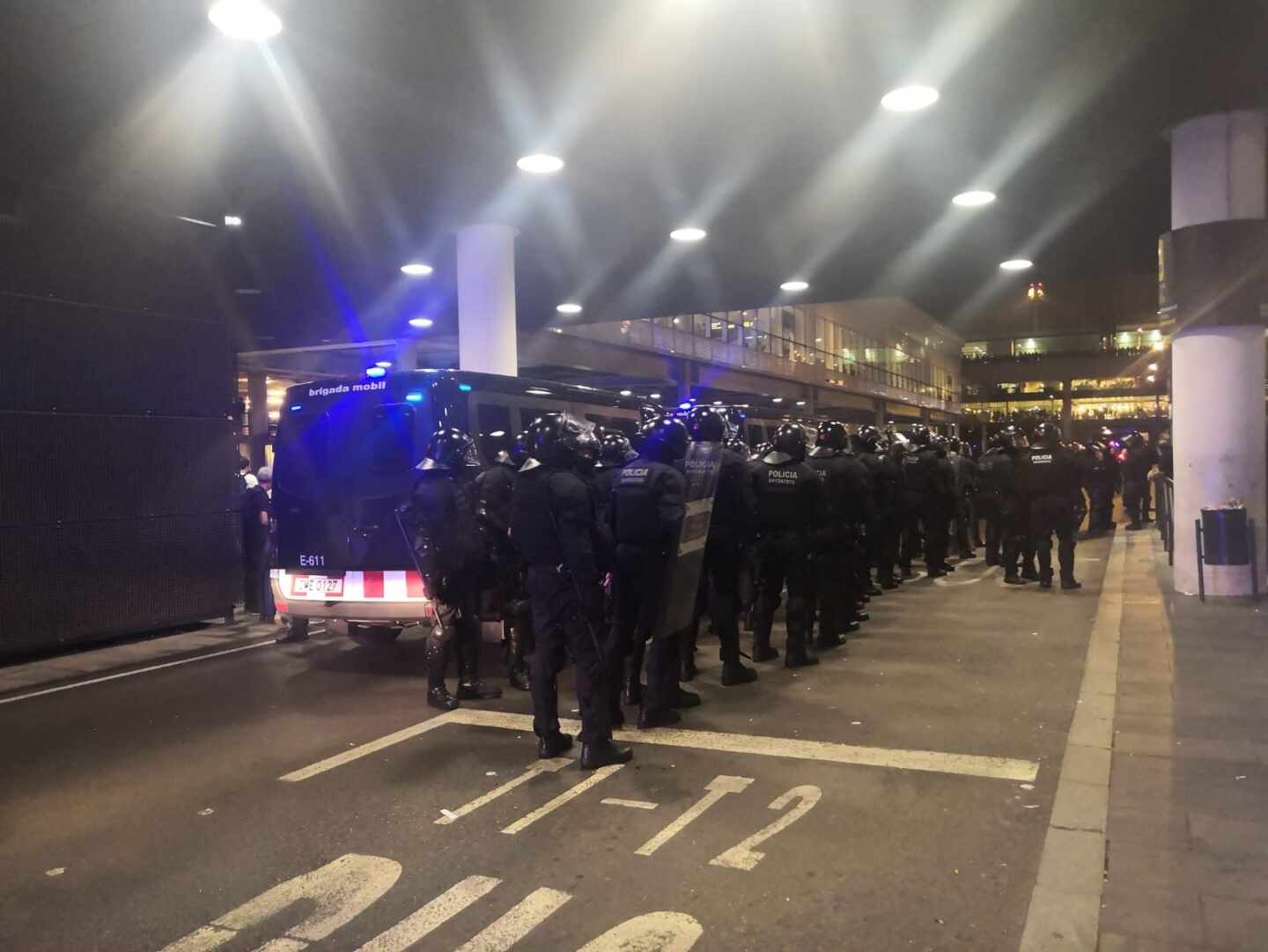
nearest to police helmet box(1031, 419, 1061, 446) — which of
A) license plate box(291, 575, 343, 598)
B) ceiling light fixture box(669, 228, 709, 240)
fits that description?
ceiling light fixture box(669, 228, 709, 240)

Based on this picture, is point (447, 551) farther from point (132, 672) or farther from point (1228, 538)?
point (1228, 538)

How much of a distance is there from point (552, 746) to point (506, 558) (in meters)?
2.12

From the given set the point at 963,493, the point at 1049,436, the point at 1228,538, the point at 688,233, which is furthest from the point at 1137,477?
the point at 688,233

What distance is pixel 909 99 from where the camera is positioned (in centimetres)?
799

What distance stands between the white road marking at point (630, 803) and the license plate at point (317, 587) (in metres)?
4.11

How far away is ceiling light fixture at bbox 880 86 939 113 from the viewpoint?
7.79 metres

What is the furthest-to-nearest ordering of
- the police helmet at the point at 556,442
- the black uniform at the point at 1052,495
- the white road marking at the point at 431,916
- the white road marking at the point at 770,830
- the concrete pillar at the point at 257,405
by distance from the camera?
the concrete pillar at the point at 257,405 < the black uniform at the point at 1052,495 < the police helmet at the point at 556,442 < the white road marking at the point at 770,830 < the white road marking at the point at 431,916

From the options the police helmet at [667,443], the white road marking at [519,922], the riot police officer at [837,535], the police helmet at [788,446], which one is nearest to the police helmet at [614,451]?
the police helmet at [667,443]

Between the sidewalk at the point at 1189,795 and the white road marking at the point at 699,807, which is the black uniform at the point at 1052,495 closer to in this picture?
the sidewalk at the point at 1189,795

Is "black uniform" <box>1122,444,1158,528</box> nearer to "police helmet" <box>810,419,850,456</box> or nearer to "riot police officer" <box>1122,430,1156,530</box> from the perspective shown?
"riot police officer" <box>1122,430,1156,530</box>

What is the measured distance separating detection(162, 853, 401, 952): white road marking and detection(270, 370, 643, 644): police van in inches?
151

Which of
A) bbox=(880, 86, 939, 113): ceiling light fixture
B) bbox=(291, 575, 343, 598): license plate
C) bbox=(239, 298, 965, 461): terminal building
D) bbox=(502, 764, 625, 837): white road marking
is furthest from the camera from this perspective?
bbox=(239, 298, 965, 461): terminal building

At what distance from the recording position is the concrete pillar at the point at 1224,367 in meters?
9.66

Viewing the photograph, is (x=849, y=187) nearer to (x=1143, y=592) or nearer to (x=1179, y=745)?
(x=1143, y=592)
